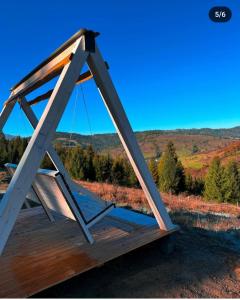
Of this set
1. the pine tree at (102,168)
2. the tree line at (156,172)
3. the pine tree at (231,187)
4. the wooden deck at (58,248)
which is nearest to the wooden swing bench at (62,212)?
the wooden deck at (58,248)

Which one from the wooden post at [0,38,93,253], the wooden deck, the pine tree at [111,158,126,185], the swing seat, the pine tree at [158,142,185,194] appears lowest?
the pine tree at [158,142,185,194]

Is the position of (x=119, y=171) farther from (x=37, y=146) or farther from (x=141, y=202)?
(x=37, y=146)

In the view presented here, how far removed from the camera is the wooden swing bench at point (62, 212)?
2637 millimetres

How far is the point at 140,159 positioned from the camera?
3.60 meters

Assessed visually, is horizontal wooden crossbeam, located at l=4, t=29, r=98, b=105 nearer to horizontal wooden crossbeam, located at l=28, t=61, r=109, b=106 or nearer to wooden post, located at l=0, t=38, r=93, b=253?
wooden post, located at l=0, t=38, r=93, b=253

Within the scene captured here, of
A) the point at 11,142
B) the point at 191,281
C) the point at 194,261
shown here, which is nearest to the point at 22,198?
the point at 191,281

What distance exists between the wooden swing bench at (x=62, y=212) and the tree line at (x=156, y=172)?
67.3 feet

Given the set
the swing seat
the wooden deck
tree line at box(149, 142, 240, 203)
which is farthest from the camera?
tree line at box(149, 142, 240, 203)

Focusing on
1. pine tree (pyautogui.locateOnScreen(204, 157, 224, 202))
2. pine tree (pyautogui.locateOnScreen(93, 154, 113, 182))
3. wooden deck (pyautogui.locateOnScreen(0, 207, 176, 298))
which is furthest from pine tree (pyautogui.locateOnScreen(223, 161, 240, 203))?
wooden deck (pyautogui.locateOnScreen(0, 207, 176, 298))

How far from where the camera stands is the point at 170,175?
39.5 meters

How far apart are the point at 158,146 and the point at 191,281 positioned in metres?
107

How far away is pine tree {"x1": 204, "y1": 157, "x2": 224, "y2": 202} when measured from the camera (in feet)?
117

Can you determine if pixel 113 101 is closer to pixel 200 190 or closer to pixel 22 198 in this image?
pixel 22 198

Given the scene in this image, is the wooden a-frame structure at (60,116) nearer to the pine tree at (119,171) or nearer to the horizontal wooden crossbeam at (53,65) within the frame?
the horizontal wooden crossbeam at (53,65)
